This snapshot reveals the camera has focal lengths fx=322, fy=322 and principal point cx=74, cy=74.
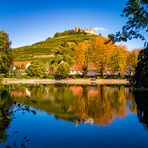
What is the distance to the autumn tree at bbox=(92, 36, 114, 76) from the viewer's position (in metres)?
97.5

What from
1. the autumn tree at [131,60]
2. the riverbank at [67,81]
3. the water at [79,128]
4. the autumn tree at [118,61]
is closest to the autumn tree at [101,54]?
the autumn tree at [118,61]

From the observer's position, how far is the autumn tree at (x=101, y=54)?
9750 cm

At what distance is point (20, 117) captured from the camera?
33031 mm

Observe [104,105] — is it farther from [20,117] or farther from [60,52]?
[60,52]

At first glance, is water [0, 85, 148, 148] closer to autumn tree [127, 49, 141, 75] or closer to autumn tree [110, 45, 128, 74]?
autumn tree [110, 45, 128, 74]

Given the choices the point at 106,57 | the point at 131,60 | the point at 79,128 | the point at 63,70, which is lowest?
the point at 79,128

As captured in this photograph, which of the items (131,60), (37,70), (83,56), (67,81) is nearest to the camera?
(67,81)

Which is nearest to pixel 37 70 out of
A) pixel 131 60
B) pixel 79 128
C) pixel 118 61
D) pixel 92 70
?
pixel 92 70

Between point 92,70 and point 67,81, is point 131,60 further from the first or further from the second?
point 67,81

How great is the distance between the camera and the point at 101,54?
98.1m

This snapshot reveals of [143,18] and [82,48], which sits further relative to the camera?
[82,48]

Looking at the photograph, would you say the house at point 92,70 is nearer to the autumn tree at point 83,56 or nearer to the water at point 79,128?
the autumn tree at point 83,56

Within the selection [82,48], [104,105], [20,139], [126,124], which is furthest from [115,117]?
[82,48]

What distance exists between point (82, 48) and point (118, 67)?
46.0ft
